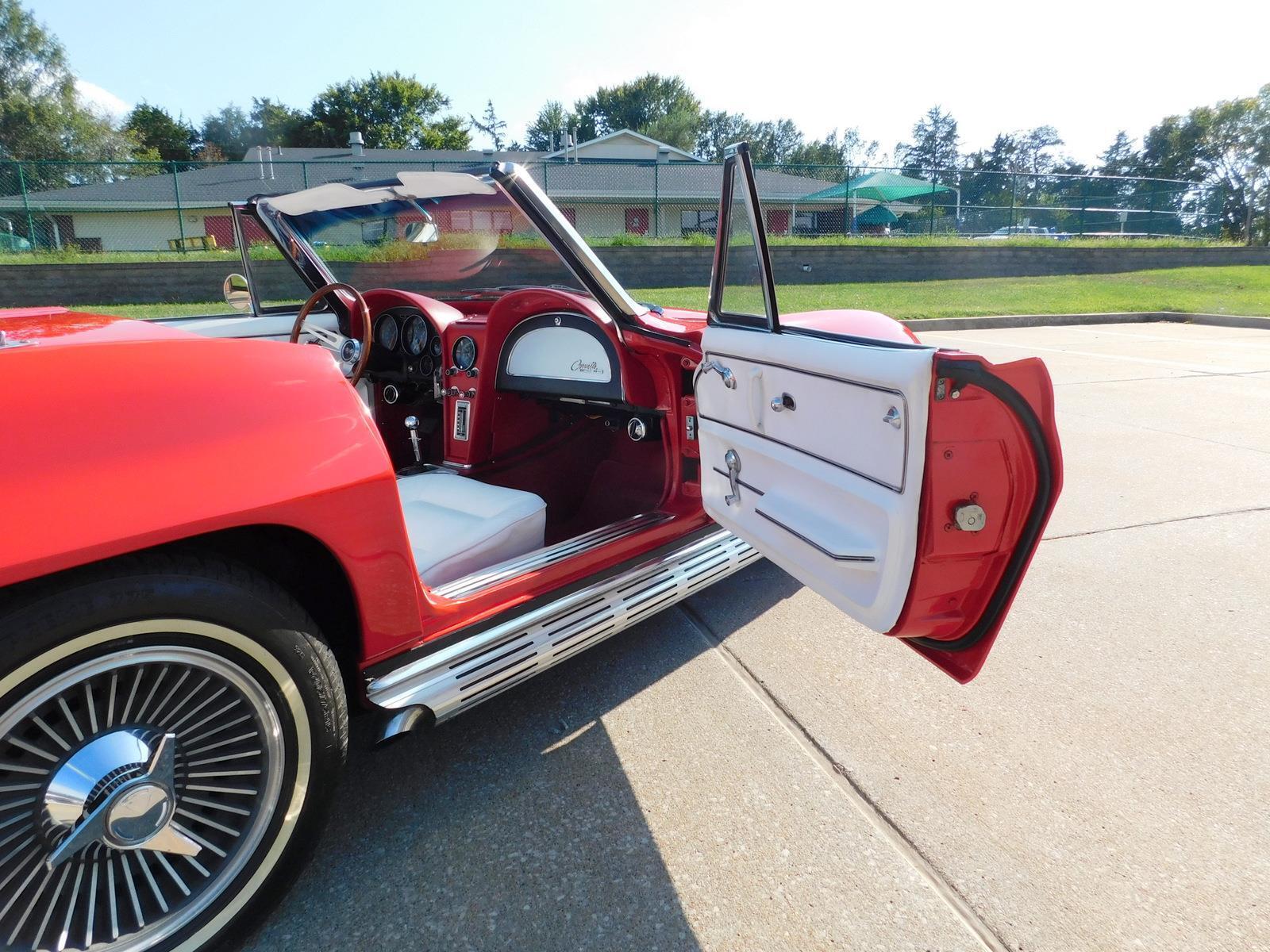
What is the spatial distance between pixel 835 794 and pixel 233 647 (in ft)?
5.11

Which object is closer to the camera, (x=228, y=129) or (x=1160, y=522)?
(x=1160, y=522)

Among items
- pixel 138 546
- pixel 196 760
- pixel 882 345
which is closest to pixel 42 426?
pixel 138 546

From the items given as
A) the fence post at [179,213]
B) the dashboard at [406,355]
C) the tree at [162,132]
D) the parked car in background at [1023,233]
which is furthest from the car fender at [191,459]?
the tree at [162,132]

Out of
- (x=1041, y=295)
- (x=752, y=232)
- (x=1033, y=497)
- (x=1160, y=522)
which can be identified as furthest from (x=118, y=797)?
(x=1041, y=295)

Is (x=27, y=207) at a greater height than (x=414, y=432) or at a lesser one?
greater

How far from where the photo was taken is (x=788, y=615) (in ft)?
10.2

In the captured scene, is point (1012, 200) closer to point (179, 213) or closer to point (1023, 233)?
point (1023, 233)

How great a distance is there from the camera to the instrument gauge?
3.34 meters

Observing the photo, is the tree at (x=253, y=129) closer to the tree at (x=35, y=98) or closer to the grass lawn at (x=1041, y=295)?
the tree at (x=35, y=98)

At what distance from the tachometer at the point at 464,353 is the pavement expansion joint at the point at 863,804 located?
1.53 metres

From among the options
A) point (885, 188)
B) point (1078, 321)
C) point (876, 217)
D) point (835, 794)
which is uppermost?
point (885, 188)

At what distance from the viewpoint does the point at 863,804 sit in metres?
2.04

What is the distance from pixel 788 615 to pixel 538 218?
71.8 inches

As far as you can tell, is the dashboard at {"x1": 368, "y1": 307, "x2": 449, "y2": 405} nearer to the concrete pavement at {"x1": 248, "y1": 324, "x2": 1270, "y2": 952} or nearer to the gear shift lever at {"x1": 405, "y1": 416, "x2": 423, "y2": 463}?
the gear shift lever at {"x1": 405, "y1": 416, "x2": 423, "y2": 463}
